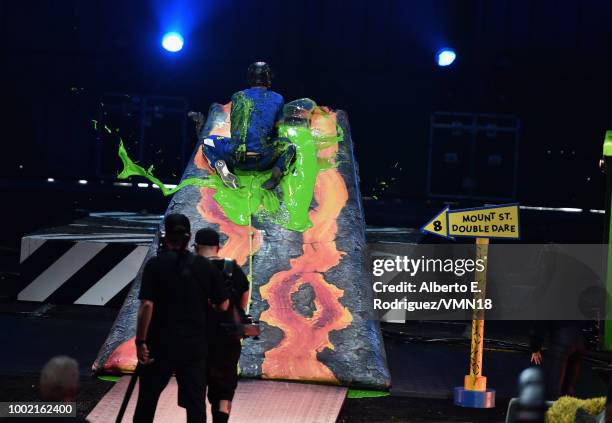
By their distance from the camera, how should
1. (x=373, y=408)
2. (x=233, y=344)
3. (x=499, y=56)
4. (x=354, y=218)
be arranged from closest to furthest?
(x=233, y=344), (x=373, y=408), (x=354, y=218), (x=499, y=56)

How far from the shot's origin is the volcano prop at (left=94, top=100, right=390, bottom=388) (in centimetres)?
1020

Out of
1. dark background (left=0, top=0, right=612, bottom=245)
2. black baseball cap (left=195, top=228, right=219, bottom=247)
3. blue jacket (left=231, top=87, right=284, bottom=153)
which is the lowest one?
black baseball cap (left=195, top=228, right=219, bottom=247)

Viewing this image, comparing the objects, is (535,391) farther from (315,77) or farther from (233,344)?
(315,77)

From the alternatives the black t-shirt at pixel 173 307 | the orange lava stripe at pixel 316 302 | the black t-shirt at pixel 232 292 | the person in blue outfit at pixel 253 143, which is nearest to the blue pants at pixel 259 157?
the person in blue outfit at pixel 253 143

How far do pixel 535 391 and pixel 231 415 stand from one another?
534 cm

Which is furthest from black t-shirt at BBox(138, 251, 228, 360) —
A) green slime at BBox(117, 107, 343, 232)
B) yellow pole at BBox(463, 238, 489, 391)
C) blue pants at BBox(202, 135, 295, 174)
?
blue pants at BBox(202, 135, 295, 174)

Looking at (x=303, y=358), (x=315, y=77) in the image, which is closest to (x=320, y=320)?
(x=303, y=358)

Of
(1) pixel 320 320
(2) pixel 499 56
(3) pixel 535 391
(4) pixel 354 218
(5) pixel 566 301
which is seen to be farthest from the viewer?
(2) pixel 499 56

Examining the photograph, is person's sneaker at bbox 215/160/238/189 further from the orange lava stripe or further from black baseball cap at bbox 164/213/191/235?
black baseball cap at bbox 164/213/191/235

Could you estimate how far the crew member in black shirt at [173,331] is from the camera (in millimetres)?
7449

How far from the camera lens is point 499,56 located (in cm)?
2223

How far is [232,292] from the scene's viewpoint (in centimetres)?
814

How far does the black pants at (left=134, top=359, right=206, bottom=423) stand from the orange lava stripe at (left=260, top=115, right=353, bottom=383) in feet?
8.34

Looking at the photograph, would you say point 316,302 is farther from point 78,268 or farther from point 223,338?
point 78,268
